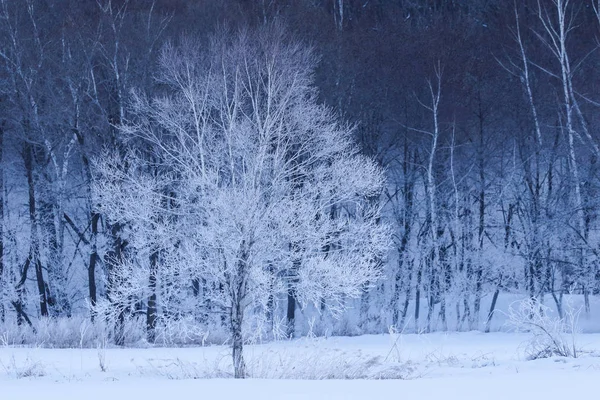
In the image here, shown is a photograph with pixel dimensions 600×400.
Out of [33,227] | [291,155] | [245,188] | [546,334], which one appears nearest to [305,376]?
[546,334]

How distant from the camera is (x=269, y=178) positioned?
1723 cm

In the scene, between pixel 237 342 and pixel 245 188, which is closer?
pixel 237 342

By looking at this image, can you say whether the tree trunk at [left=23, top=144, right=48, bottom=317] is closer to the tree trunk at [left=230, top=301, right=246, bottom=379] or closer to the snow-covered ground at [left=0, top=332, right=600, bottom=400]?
the snow-covered ground at [left=0, top=332, right=600, bottom=400]

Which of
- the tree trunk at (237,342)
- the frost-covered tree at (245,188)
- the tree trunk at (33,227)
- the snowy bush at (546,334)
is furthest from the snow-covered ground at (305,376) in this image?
the tree trunk at (33,227)

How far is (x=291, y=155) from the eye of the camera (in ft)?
71.5

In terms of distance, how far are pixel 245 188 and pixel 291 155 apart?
7.61m

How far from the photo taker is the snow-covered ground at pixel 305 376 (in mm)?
8391

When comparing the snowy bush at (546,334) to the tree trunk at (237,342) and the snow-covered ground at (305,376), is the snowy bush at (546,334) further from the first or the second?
the tree trunk at (237,342)

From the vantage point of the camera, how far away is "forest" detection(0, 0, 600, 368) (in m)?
17.7

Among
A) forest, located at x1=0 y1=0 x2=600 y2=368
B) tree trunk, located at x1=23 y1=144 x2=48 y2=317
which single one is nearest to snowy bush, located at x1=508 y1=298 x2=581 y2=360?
forest, located at x1=0 y1=0 x2=600 y2=368

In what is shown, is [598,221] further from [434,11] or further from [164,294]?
[164,294]

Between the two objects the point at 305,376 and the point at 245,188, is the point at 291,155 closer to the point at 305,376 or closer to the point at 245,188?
the point at 245,188

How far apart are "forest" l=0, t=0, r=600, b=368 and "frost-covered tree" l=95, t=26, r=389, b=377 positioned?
11cm

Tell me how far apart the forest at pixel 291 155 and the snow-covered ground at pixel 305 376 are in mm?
2604
